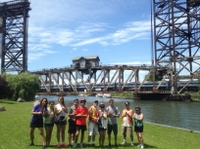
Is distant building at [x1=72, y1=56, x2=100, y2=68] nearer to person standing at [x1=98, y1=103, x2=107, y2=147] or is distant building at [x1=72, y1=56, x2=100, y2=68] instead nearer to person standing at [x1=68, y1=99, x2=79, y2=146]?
person standing at [x1=98, y1=103, x2=107, y2=147]

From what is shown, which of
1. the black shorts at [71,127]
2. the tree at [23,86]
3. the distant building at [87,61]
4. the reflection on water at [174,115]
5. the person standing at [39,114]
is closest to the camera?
the person standing at [39,114]

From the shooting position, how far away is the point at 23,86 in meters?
47.1

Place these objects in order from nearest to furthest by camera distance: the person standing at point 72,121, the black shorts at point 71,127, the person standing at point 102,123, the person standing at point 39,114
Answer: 1. the person standing at point 39,114
2. the person standing at point 72,121
3. the black shorts at point 71,127
4. the person standing at point 102,123

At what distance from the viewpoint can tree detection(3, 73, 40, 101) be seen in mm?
45875

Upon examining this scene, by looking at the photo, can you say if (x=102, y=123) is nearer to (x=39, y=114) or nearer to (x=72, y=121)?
(x=72, y=121)

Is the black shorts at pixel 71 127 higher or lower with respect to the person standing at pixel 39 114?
lower

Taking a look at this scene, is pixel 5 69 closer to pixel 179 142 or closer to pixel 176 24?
pixel 176 24

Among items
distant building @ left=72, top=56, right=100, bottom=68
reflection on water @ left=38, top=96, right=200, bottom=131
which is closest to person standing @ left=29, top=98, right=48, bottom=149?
reflection on water @ left=38, top=96, right=200, bottom=131

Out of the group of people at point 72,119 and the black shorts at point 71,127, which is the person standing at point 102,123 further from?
the black shorts at point 71,127

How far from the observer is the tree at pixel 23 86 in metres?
45.9

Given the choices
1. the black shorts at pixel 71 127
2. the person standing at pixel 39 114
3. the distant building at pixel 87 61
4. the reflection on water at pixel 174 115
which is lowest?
the reflection on water at pixel 174 115

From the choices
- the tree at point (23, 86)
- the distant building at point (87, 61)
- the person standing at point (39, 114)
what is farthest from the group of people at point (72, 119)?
the distant building at point (87, 61)

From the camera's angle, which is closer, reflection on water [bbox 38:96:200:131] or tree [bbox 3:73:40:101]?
reflection on water [bbox 38:96:200:131]

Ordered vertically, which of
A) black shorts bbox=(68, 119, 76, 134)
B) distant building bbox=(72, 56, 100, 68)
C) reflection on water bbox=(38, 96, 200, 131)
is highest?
distant building bbox=(72, 56, 100, 68)
